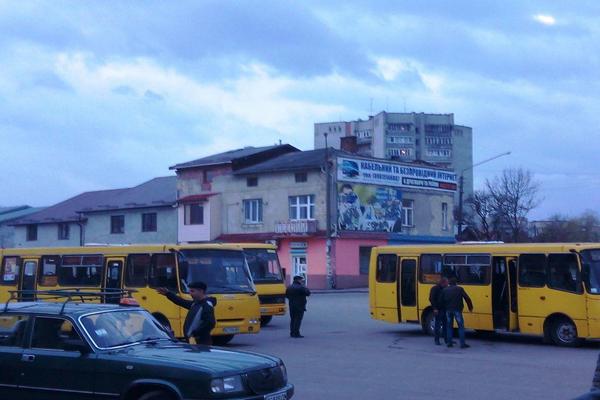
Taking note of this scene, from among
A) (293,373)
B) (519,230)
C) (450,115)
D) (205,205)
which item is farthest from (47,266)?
(450,115)

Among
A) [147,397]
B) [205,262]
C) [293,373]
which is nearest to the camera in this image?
[147,397]

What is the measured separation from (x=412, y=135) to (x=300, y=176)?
2563 inches

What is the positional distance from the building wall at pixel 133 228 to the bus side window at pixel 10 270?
40.7m

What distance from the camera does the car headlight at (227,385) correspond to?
8773 mm

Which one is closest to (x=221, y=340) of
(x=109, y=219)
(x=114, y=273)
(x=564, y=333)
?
(x=114, y=273)

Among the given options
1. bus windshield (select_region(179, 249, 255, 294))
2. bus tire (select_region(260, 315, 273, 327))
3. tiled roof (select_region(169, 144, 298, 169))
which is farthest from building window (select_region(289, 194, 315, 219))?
bus windshield (select_region(179, 249, 255, 294))

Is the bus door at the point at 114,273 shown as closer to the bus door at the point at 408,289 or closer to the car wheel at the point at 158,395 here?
the bus door at the point at 408,289

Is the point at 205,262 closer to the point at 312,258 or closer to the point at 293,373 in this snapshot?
the point at 293,373

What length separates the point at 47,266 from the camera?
2366 centimetres

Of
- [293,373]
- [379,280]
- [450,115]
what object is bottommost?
[293,373]

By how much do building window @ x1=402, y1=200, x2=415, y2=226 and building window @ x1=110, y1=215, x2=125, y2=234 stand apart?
23.1m

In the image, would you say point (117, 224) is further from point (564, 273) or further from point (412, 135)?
point (412, 135)

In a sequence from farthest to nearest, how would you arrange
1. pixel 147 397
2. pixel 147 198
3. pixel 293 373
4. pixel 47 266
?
pixel 147 198 → pixel 47 266 → pixel 293 373 → pixel 147 397

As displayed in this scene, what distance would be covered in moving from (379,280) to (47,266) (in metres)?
9.12
